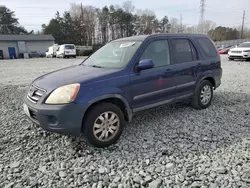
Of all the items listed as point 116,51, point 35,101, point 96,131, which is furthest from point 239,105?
point 35,101

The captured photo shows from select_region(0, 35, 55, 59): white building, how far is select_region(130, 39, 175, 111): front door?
39.6 m

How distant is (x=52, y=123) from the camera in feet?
9.15

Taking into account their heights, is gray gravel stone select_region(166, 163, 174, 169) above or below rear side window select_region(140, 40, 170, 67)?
below

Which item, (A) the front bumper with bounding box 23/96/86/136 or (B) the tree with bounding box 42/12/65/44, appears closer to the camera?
(A) the front bumper with bounding box 23/96/86/136

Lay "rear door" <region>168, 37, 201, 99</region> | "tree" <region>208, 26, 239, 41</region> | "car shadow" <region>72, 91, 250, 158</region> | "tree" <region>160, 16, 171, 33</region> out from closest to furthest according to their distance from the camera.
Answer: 1. "car shadow" <region>72, 91, 250, 158</region>
2. "rear door" <region>168, 37, 201, 99</region>
3. "tree" <region>160, 16, 171, 33</region>
4. "tree" <region>208, 26, 239, 41</region>

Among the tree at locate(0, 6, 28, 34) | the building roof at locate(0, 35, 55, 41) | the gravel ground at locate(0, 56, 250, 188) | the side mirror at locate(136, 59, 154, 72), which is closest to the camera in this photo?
the gravel ground at locate(0, 56, 250, 188)

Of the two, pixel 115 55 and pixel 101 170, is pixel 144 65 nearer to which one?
pixel 115 55

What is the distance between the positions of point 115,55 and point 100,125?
1.41 metres

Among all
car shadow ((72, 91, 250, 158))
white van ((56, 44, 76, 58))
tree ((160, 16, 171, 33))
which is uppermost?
tree ((160, 16, 171, 33))

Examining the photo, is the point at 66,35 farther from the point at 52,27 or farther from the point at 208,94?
the point at 208,94

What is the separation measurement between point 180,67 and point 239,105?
2114 millimetres

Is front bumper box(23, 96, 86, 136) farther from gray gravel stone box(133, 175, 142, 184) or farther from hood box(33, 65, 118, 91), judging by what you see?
gray gravel stone box(133, 175, 142, 184)

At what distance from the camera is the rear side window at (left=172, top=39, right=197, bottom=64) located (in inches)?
157

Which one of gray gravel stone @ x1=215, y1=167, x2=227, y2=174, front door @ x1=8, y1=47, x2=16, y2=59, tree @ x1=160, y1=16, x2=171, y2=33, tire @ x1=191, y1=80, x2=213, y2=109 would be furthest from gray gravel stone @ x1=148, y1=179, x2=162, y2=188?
tree @ x1=160, y1=16, x2=171, y2=33
